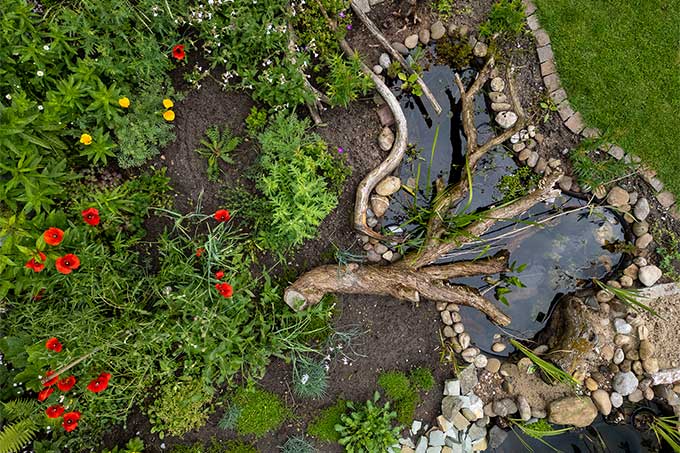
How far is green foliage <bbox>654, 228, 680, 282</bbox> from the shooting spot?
4.83 meters

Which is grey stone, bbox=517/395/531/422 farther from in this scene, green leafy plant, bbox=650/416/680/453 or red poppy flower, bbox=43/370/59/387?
red poppy flower, bbox=43/370/59/387

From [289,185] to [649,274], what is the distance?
4104 mm

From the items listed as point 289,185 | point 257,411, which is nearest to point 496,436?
point 257,411

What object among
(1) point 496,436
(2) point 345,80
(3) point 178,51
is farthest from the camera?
(1) point 496,436

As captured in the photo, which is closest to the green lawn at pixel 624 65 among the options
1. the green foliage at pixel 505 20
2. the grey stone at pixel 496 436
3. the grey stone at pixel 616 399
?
the green foliage at pixel 505 20

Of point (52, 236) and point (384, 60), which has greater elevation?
point (52, 236)

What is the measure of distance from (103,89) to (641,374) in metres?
6.34

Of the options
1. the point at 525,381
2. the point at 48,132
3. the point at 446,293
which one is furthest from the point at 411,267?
the point at 48,132

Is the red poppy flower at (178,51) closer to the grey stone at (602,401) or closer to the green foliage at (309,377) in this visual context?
the green foliage at (309,377)

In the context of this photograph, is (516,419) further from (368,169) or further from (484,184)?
(368,169)

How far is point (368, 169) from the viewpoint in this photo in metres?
4.68

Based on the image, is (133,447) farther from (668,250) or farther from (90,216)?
(668,250)

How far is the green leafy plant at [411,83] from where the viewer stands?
4.55 m

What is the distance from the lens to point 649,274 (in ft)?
15.8
